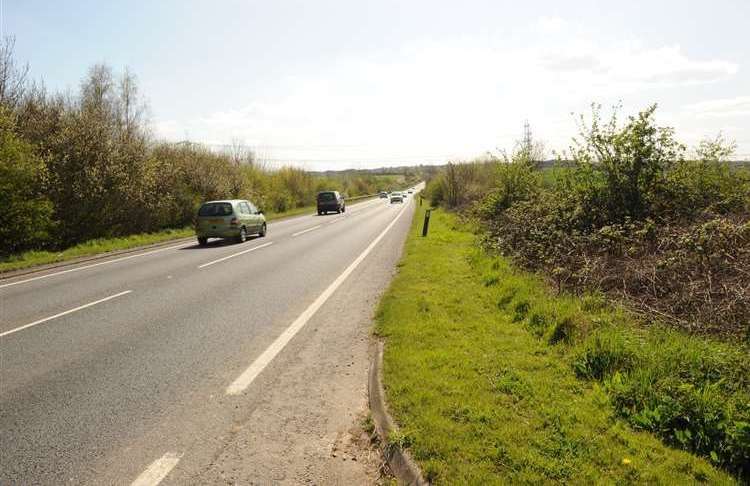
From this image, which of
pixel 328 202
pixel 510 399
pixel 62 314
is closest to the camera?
pixel 510 399

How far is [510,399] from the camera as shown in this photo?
409cm

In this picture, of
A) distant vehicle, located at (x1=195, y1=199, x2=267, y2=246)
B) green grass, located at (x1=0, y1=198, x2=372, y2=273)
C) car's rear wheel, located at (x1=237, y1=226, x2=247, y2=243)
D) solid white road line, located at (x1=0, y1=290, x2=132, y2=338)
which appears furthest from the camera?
car's rear wheel, located at (x1=237, y1=226, x2=247, y2=243)

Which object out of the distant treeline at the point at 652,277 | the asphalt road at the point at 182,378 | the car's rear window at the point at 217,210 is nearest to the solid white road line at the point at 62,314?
the asphalt road at the point at 182,378

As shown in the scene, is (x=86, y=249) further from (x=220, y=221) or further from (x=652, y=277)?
(x=652, y=277)

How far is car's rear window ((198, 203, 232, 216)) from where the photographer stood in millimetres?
17828

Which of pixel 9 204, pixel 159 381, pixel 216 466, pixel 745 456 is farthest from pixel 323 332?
pixel 9 204

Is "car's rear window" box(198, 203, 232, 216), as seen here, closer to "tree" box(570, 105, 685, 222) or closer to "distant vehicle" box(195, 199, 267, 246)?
"distant vehicle" box(195, 199, 267, 246)

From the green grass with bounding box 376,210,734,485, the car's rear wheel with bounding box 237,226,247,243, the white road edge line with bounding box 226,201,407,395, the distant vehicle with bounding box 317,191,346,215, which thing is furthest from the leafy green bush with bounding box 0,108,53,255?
the distant vehicle with bounding box 317,191,346,215

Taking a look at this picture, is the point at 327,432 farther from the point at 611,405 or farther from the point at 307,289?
the point at 307,289

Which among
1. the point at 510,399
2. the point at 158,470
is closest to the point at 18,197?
the point at 158,470

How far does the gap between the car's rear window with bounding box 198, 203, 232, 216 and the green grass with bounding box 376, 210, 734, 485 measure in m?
12.2

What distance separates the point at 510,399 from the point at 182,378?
347 cm

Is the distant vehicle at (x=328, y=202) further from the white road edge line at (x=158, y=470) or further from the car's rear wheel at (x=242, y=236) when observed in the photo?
the white road edge line at (x=158, y=470)

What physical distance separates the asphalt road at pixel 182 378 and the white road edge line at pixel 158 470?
14 millimetres
